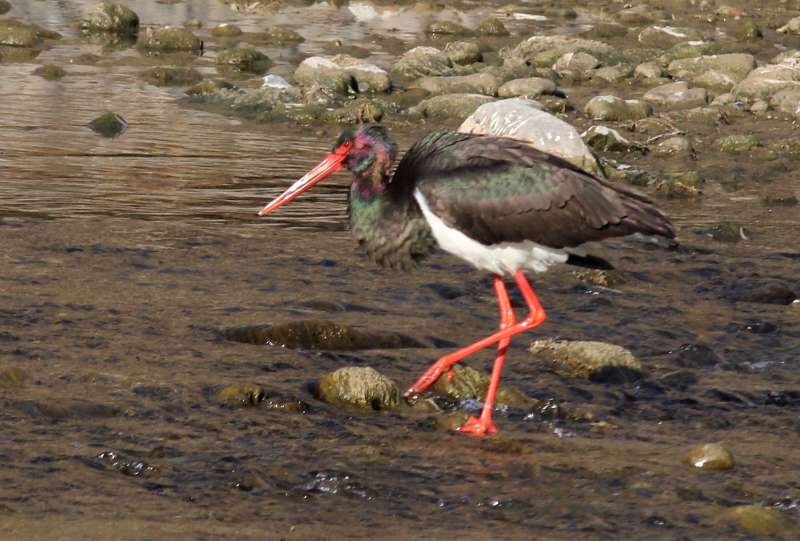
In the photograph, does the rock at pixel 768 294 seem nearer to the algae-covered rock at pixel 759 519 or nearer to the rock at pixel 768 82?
the algae-covered rock at pixel 759 519

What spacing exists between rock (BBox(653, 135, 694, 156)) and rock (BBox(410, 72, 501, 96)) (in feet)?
10.7

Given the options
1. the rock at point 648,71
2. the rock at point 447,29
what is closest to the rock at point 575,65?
the rock at point 648,71

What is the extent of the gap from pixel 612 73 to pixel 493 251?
12.0m

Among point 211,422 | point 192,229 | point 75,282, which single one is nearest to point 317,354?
point 211,422

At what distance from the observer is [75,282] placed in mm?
8531

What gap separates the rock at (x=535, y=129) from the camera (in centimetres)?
1254

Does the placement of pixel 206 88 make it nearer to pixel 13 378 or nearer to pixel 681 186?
pixel 681 186

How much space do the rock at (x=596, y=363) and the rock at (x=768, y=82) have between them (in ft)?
32.9

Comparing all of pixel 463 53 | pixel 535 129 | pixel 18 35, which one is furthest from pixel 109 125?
pixel 463 53

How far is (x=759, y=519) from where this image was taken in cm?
560

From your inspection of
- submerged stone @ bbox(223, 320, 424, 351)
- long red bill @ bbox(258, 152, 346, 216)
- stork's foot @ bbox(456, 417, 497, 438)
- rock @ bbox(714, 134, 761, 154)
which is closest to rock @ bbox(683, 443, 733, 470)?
stork's foot @ bbox(456, 417, 497, 438)

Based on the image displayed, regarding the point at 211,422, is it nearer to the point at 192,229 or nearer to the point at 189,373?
the point at 189,373

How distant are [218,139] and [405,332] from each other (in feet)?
21.1

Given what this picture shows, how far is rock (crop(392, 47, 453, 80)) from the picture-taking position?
18328mm
